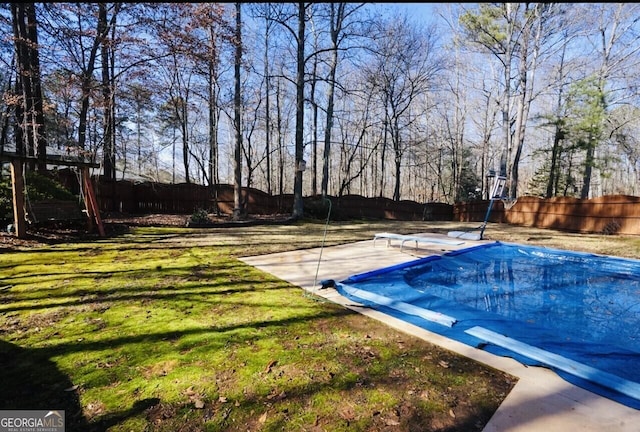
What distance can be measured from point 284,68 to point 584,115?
51.2ft

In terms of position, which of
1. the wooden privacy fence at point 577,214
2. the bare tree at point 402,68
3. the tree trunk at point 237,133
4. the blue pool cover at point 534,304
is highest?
the bare tree at point 402,68

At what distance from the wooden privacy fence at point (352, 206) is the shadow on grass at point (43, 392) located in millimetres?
10037

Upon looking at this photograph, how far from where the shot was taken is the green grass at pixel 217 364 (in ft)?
5.60

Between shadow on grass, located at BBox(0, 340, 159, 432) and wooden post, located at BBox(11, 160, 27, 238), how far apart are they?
15.8ft

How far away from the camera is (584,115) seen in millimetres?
13688

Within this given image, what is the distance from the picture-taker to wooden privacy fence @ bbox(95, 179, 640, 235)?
35.7ft

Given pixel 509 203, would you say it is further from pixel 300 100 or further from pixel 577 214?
pixel 300 100

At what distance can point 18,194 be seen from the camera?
5.62 metres

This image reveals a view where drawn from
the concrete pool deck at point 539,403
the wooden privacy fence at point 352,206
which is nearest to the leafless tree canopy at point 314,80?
the wooden privacy fence at point 352,206

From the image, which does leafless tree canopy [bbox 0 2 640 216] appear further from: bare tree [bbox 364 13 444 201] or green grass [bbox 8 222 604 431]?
green grass [bbox 8 222 604 431]

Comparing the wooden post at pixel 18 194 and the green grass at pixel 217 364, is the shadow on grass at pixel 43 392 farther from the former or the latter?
the wooden post at pixel 18 194

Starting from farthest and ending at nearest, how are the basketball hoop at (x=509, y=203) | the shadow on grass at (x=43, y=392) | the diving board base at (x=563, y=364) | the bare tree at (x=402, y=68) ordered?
the bare tree at (x=402, y=68), the basketball hoop at (x=509, y=203), the diving board base at (x=563, y=364), the shadow on grass at (x=43, y=392)

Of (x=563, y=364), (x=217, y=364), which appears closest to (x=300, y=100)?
(x=217, y=364)

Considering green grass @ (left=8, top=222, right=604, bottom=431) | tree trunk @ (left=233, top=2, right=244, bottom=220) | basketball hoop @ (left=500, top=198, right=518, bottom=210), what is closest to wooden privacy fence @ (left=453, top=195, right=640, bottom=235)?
basketball hoop @ (left=500, top=198, right=518, bottom=210)
